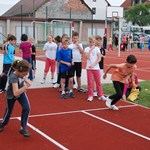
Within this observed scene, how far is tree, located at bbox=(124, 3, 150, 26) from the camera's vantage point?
237 feet

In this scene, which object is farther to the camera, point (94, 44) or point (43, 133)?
point (94, 44)

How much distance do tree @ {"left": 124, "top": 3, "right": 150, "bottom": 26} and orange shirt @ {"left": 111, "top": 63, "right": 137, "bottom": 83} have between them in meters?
66.1

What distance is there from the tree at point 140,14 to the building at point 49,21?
24.7 feet

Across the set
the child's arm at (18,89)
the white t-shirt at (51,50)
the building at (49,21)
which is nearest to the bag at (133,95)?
the white t-shirt at (51,50)

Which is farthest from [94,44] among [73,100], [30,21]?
[30,21]

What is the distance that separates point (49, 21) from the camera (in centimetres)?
4559

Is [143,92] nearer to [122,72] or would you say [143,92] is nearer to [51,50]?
[122,72]

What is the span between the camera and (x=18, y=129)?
657 cm

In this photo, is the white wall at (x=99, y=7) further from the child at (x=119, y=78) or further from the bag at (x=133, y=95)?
the child at (x=119, y=78)

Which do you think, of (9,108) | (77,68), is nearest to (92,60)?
(77,68)

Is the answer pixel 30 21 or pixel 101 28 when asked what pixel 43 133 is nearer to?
pixel 30 21

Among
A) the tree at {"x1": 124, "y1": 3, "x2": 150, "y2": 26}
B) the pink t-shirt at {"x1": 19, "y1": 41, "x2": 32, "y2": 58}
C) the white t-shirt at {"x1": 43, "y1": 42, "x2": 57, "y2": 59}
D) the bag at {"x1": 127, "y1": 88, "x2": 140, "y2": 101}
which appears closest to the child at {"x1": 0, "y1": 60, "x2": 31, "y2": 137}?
the bag at {"x1": 127, "y1": 88, "x2": 140, "y2": 101}

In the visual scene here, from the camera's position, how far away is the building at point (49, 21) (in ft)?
135

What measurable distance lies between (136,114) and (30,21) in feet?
120
